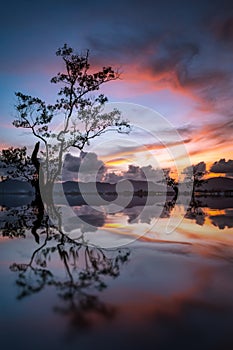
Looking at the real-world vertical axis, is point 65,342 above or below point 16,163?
below

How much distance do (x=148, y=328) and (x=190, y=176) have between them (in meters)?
61.2

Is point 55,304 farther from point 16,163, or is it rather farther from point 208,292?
point 16,163

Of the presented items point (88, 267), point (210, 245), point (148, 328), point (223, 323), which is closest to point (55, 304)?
point (148, 328)

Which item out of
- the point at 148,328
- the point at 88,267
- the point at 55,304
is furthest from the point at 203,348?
the point at 88,267

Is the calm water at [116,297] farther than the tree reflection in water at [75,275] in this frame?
No

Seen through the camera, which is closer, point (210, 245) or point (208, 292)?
point (208, 292)

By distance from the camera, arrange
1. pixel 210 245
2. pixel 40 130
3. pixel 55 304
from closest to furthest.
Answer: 1. pixel 55 304
2. pixel 210 245
3. pixel 40 130

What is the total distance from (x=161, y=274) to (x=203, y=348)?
180 cm

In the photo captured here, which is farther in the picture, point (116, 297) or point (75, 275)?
point (75, 275)

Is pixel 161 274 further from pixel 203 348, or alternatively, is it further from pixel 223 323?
pixel 203 348

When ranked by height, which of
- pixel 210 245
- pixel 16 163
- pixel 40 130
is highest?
pixel 40 130

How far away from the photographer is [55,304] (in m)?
2.70

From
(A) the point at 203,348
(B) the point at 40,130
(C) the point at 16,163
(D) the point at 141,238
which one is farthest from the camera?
(C) the point at 16,163

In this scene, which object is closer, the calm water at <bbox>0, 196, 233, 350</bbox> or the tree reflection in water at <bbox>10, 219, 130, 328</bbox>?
the calm water at <bbox>0, 196, 233, 350</bbox>
